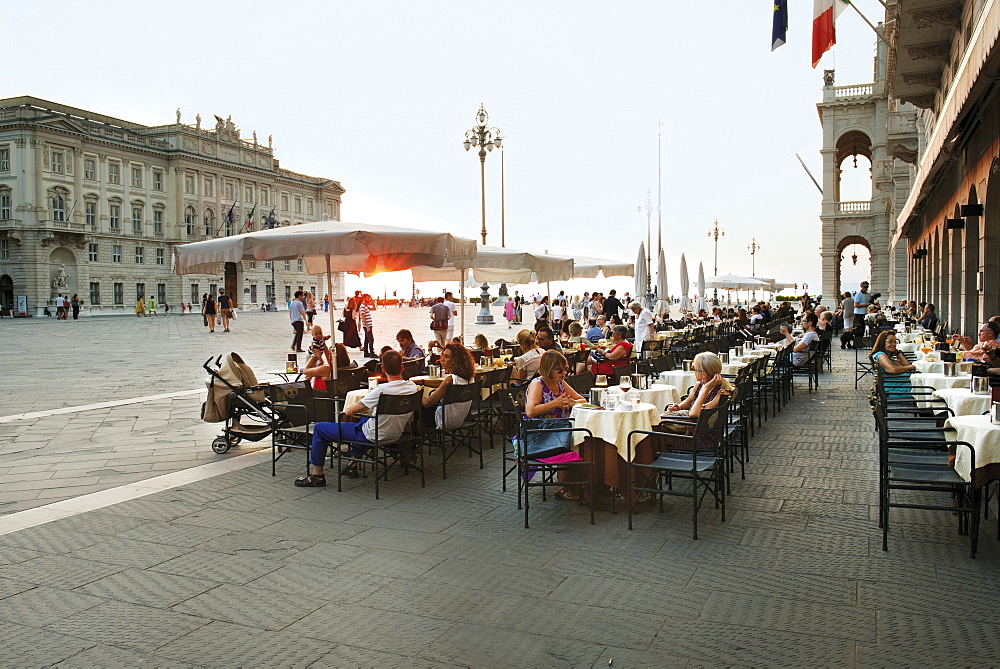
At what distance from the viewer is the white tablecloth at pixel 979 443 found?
465cm

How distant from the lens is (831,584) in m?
4.21

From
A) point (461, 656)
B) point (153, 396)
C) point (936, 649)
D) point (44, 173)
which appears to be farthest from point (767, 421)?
point (44, 173)

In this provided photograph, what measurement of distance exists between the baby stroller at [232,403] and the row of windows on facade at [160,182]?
6042 centimetres

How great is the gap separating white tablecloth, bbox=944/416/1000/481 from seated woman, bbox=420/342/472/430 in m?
3.89

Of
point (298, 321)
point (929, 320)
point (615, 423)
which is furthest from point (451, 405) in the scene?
point (298, 321)

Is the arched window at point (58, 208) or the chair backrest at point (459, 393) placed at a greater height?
the arched window at point (58, 208)

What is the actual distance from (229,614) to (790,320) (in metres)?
22.6


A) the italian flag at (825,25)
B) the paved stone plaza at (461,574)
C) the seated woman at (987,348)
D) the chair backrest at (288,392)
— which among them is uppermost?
the italian flag at (825,25)

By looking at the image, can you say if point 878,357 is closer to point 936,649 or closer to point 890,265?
point 936,649

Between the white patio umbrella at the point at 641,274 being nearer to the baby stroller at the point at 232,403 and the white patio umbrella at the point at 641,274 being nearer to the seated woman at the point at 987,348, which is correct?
the seated woman at the point at 987,348

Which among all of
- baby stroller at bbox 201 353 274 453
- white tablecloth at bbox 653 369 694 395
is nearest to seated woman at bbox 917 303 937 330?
white tablecloth at bbox 653 369 694 395

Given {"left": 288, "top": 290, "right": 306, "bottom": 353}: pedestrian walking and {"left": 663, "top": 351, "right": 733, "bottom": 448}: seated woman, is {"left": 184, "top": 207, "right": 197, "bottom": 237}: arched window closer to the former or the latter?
{"left": 288, "top": 290, "right": 306, "bottom": 353}: pedestrian walking

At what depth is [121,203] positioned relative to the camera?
64.8 m

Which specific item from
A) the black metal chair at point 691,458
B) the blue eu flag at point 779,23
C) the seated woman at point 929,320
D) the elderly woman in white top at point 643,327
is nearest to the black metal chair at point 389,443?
the black metal chair at point 691,458
